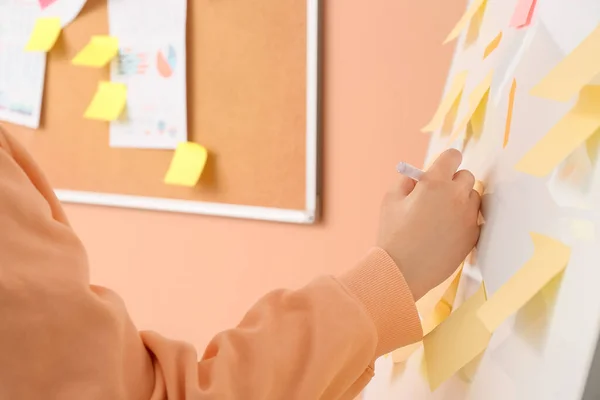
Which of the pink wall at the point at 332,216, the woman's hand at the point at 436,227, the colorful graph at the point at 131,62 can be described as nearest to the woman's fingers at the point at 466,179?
the woman's hand at the point at 436,227

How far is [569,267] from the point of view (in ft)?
1.09

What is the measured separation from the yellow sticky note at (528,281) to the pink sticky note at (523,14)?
176 millimetres

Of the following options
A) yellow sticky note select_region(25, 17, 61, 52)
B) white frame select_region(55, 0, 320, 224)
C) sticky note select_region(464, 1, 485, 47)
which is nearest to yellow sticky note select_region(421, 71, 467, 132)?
sticky note select_region(464, 1, 485, 47)

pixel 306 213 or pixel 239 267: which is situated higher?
pixel 306 213

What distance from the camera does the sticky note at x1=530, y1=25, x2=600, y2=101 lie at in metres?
0.35

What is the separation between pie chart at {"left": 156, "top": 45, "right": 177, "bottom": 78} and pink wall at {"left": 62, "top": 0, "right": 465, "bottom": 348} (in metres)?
0.26

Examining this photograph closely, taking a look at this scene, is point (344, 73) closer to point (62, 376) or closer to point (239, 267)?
point (239, 267)

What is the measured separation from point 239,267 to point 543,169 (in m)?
0.81

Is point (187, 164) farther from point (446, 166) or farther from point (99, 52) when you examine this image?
point (446, 166)

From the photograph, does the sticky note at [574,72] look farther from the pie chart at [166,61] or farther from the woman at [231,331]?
the pie chart at [166,61]

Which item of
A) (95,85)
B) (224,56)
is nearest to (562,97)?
(224,56)

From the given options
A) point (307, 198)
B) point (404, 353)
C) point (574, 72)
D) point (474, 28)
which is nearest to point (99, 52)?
point (307, 198)

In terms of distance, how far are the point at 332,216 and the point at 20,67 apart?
74 centimetres

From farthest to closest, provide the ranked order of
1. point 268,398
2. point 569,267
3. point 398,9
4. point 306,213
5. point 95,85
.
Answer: point 95,85
point 306,213
point 398,9
point 268,398
point 569,267
